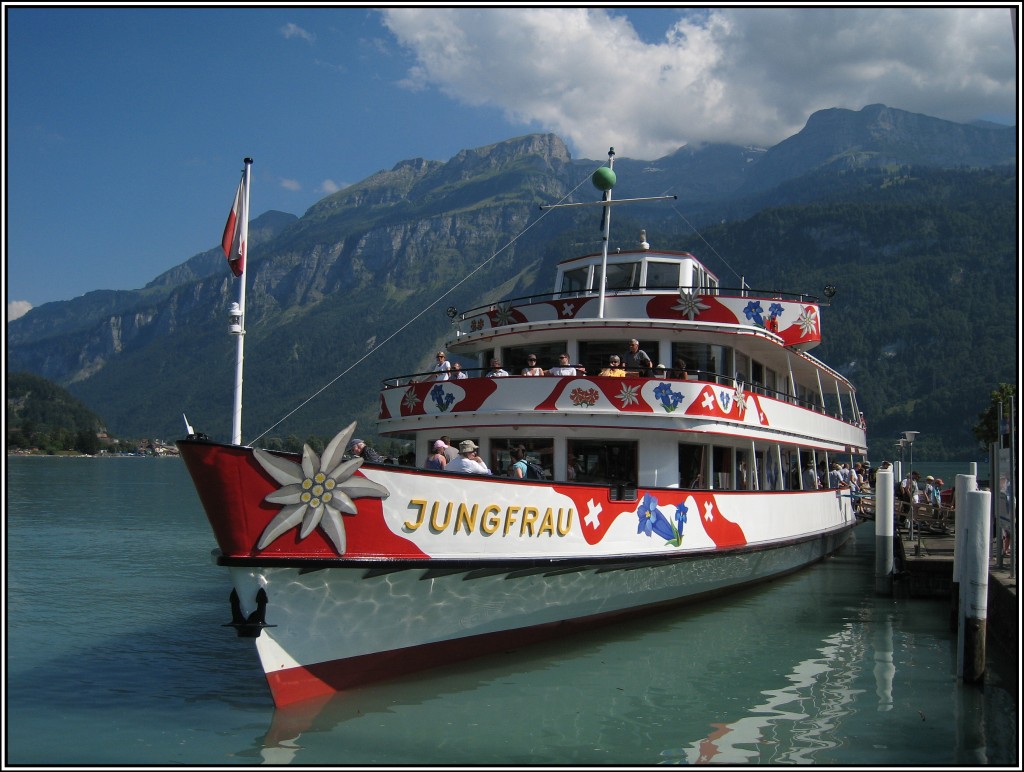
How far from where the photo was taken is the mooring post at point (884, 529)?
51.2ft

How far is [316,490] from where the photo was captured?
8.35m

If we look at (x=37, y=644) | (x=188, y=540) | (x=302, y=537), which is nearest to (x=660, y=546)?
(x=302, y=537)

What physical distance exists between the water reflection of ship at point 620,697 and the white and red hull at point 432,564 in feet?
1.07

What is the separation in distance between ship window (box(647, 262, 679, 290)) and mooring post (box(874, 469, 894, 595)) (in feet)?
16.5

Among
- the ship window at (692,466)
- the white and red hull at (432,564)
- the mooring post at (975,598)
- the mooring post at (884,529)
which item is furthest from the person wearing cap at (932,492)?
the mooring post at (975,598)

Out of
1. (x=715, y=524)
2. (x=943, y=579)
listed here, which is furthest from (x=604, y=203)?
(x=943, y=579)

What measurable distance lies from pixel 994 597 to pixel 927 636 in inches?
67.9

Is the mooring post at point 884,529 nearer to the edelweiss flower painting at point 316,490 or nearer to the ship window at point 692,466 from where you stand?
the ship window at point 692,466

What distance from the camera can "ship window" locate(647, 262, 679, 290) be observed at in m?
15.6

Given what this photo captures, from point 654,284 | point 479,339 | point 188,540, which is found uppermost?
point 654,284

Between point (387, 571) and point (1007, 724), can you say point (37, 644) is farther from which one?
point (1007, 724)

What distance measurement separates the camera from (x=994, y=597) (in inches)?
430

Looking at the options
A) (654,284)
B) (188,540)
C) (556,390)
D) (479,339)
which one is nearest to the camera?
(556,390)

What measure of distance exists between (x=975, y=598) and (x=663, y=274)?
7.89 m
